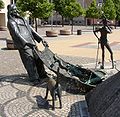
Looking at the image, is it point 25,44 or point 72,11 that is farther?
point 72,11

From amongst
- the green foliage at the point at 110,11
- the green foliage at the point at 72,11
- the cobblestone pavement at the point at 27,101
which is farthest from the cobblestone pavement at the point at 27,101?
the green foliage at the point at 110,11

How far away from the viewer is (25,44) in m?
10.6

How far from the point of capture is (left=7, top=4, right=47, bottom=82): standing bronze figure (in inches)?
418

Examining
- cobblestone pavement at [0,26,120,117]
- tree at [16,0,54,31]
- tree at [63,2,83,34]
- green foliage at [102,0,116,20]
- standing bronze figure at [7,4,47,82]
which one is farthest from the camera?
green foliage at [102,0,116,20]

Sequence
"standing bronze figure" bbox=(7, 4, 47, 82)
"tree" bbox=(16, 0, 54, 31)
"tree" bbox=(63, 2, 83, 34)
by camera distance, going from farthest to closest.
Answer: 1. "tree" bbox=(63, 2, 83, 34)
2. "tree" bbox=(16, 0, 54, 31)
3. "standing bronze figure" bbox=(7, 4, 47, 82)

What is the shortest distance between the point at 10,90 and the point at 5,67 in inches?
168

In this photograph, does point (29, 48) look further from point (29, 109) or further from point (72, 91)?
point (29, 109)

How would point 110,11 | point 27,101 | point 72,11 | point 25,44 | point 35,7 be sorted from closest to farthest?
point 27,101
point 25,44
point 35,7
point 72,11
point 110,11

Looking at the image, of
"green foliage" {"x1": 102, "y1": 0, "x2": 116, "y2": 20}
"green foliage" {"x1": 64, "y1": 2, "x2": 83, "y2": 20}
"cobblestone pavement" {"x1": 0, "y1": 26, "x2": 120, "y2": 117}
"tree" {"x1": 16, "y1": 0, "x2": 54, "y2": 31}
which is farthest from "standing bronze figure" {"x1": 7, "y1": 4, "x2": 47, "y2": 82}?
"green foliage" {"x1": 102, "y1": 0, "x2": 116, "y2": 20}

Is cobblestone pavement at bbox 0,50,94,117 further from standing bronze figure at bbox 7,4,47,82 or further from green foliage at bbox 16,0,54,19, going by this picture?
green foliage at bbox 16,0,54,19

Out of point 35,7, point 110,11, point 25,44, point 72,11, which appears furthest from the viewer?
point 110,11

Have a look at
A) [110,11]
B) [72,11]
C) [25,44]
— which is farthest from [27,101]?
[110,11]

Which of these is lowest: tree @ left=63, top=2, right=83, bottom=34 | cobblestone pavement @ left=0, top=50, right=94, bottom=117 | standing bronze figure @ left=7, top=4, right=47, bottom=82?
cobblestone pavement @ left=0, top=50, right=94, bottom=117

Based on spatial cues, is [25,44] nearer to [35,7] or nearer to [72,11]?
[35,7]
